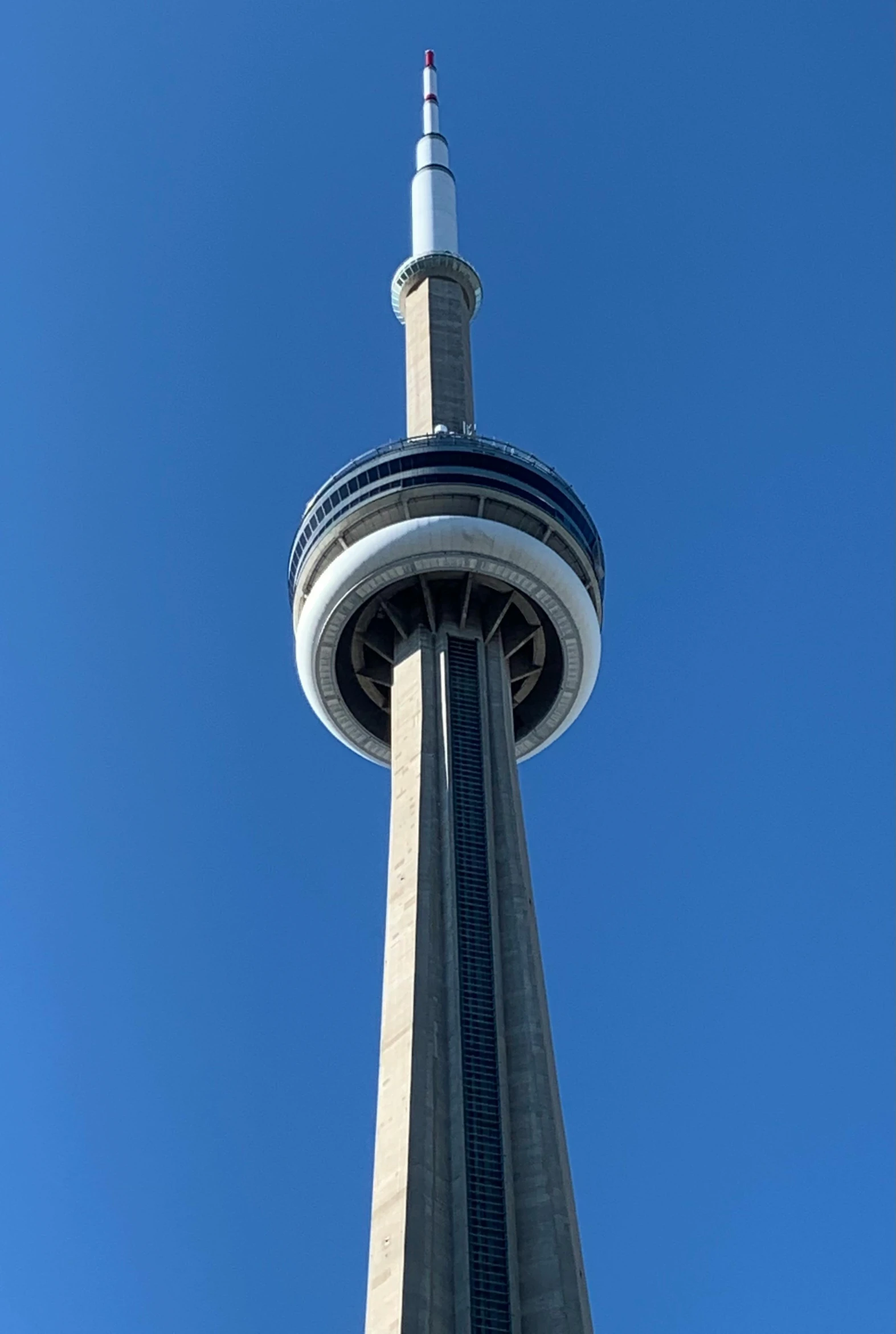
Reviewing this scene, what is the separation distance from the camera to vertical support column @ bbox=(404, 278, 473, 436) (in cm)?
7075

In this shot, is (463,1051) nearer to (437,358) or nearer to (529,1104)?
(529,1104)

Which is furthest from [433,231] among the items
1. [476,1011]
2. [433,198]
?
[476,1011]

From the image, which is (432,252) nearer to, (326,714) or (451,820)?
(326,714)

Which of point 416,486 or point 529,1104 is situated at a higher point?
point 416,486

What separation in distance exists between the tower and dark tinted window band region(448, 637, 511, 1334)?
0.20 feet

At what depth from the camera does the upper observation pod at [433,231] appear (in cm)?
7800

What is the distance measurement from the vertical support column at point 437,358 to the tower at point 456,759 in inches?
4.8

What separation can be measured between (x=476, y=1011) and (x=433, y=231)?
4099 cm

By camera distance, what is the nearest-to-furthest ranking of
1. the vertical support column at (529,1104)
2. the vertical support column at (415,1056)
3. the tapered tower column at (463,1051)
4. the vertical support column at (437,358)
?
the vertical support column at (415,1056), the tapered tower column at (463,1051), the vertical support column at (529,1104), the vertical support column at (437,358)

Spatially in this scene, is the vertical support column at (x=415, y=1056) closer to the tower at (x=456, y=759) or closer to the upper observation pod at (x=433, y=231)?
the tower at (x=456, y=759)

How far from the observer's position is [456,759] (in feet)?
197

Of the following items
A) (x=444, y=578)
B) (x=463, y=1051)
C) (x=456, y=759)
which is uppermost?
(x=444, y=578)

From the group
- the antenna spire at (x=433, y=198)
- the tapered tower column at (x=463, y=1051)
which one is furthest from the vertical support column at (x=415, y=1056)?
the antenna spire at (x=433, y=198)

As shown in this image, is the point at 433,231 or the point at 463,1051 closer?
the point at 463,1051
